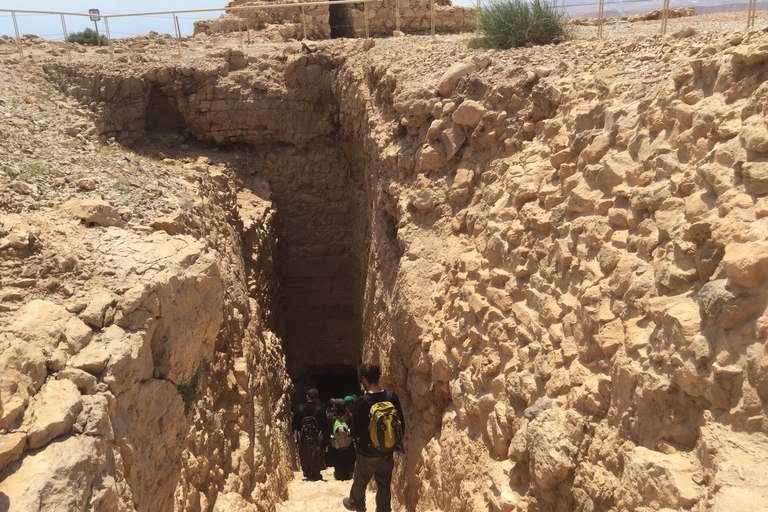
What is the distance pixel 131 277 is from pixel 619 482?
385cm

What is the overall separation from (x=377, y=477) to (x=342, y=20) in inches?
454

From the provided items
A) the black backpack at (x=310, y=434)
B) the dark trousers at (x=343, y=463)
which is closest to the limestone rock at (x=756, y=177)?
the black backpack at (x=310, y=434)

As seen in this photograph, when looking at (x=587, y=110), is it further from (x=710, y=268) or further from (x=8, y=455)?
(x=8, y=455)

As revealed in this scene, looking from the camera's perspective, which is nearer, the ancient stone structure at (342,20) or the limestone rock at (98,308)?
the limestone rock at (98,308)

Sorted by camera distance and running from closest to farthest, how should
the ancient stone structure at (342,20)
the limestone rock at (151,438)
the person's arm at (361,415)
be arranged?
the limestone rock at (151,438)
the person's arm at (361,415)
the ancient stone structure at (342,20)

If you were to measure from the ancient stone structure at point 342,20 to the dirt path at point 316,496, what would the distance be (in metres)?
8.80

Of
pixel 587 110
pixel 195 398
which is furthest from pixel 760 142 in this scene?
pixel 195 398

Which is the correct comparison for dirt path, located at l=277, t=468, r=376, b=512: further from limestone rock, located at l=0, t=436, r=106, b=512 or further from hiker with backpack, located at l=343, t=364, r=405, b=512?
limestone rock, located at l=0, t=436, r=106, b=512

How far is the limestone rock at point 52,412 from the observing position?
3.47 meters

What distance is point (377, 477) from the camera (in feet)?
19.1

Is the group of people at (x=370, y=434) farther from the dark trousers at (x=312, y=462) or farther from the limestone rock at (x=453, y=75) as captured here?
the limestone rock at (x=453, y=75)

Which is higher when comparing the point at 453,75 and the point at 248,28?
the point at 248,28

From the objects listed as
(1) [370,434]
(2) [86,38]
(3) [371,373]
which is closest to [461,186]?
(3) [371,373]

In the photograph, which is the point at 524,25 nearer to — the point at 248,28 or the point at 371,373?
the point at 371,373
